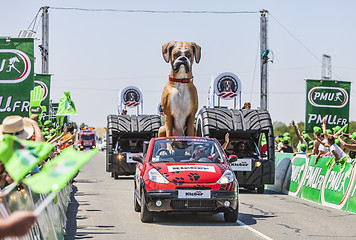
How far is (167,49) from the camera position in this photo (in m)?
15.5

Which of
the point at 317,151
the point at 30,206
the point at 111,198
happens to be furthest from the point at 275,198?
the point at 30,206

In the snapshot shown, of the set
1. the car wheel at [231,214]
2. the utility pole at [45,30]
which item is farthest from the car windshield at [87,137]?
the car wheel at [231,214]

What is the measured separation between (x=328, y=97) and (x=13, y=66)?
13.2 meters

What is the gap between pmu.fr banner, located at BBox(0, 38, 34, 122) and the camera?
43.0 feet

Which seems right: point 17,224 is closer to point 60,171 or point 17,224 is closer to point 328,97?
point 60,171

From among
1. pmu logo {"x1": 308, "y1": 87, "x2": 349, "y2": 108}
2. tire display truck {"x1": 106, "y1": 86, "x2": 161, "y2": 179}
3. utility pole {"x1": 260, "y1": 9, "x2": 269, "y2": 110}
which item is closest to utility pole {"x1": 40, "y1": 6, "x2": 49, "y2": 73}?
tire display truck {"x1": 106, "y1": 86, "x2": 161, "y2": 179}

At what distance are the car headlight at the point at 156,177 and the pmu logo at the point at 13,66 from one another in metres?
4.37

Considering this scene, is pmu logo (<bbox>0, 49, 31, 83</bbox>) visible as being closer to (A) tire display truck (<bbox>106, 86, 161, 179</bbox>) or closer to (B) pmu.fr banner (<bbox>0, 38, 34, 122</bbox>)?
(B) pmu.fr banner (<bbox>0, 38, 34, 122</bbox>)

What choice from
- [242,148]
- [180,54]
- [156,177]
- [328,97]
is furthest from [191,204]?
[328,97]

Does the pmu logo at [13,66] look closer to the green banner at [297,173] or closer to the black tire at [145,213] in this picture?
the black tire at [145,213]

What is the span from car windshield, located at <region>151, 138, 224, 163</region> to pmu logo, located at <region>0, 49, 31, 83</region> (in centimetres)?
363

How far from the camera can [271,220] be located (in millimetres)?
11570

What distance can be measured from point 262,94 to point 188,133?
13.7 metres

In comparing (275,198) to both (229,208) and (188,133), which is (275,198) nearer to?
(188,133)
